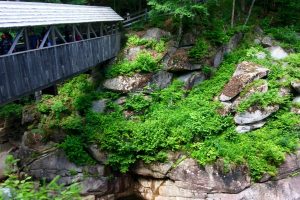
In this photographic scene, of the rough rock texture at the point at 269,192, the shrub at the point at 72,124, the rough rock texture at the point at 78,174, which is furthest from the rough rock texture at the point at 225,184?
the shrub at the point at 72,124

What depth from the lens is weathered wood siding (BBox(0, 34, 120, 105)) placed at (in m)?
10.1

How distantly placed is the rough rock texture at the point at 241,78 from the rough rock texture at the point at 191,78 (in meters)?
1.85

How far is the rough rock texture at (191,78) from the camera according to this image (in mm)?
18761

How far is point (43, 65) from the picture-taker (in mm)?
12031

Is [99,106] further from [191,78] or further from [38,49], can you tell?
[38,49]

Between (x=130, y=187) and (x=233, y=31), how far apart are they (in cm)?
1211

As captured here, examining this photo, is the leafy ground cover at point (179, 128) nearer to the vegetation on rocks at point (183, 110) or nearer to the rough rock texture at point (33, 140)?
the vegetation on rocks at point (183, 110)

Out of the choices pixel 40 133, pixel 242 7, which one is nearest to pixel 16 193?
pixel 40 133

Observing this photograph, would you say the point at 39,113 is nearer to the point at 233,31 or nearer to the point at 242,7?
the point at 233,31

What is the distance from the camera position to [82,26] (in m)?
19.5

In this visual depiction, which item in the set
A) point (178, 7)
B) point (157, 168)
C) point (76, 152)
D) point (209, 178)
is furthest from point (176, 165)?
point (178, 7)

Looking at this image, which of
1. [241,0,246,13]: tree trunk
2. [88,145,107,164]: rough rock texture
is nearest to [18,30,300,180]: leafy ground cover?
[88,145,107,164]: rough rock texture

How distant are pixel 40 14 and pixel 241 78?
10728 millimetres

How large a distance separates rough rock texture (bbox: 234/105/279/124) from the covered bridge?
8290 millimetres
